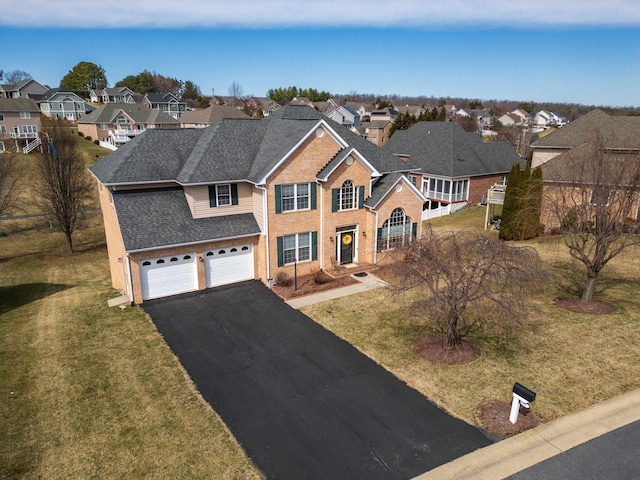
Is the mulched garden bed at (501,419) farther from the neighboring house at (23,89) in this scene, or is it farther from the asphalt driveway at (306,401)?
the neighboring house at (23,89)

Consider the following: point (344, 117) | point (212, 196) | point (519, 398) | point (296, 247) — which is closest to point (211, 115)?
point (212, 196)

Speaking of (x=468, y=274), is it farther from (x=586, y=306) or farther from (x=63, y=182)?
(x=63, y=182)

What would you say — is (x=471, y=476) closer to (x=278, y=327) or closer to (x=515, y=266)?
(x=515, y=266)

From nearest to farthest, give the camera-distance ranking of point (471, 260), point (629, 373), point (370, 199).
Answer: point (629, 373) < point (471, 260) < point (370, 199)

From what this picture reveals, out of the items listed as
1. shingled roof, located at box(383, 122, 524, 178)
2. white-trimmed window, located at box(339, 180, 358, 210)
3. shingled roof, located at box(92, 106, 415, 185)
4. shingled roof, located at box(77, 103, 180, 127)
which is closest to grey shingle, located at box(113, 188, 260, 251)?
shingled roof, located at box(92, 106, 415, 185)

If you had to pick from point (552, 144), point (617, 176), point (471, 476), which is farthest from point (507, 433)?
point (552, 144)

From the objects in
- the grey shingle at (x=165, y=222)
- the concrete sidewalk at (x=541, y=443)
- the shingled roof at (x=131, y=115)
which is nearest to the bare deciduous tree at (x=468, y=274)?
the concrete sidewalk at (x=541, y=443)
